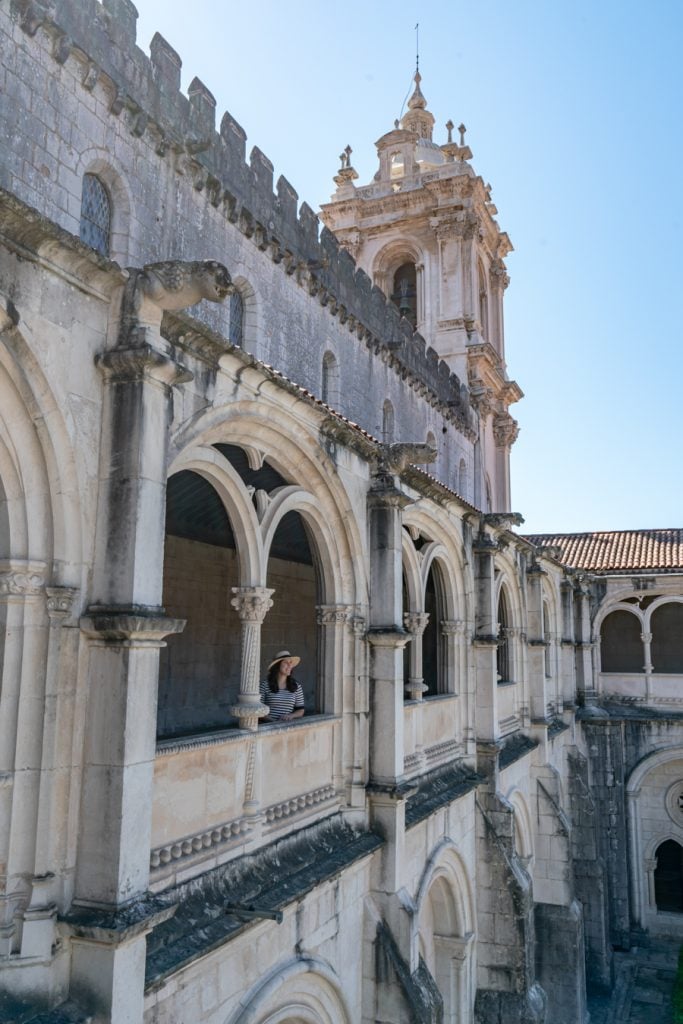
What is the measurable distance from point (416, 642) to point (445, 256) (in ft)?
54.2

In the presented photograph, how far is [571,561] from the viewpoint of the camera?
26.8 metres

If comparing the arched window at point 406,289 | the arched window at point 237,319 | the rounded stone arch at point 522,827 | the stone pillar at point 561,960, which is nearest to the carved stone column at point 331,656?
the arched window at point 237,319

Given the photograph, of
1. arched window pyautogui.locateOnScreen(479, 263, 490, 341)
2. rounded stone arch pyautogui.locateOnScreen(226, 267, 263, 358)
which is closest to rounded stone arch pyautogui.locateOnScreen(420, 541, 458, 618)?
rounded stone arch pyautogui.locateOnScreen(226, 267, 263, 358)

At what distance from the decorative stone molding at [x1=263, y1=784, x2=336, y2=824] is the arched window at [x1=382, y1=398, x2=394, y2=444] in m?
9.35

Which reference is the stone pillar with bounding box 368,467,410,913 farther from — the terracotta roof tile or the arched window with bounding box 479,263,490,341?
the arched window with bounding box 479,263,490,341

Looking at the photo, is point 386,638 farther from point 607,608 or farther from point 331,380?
point 607,608

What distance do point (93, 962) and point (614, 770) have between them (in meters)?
21.9

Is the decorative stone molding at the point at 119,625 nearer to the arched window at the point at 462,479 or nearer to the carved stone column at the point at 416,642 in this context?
the carved stone column at the point at 416,642

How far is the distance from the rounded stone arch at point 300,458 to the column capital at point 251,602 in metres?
1.17

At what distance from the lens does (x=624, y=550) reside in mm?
26734

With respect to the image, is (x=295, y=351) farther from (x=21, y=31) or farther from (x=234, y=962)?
(x=234, y=962)

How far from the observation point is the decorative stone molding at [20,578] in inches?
178

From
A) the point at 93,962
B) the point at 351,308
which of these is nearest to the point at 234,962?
the point at 93,962

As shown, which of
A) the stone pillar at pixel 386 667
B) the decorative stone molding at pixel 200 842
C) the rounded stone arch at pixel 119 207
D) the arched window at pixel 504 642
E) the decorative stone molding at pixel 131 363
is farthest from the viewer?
the arched window at pixel 504 642
